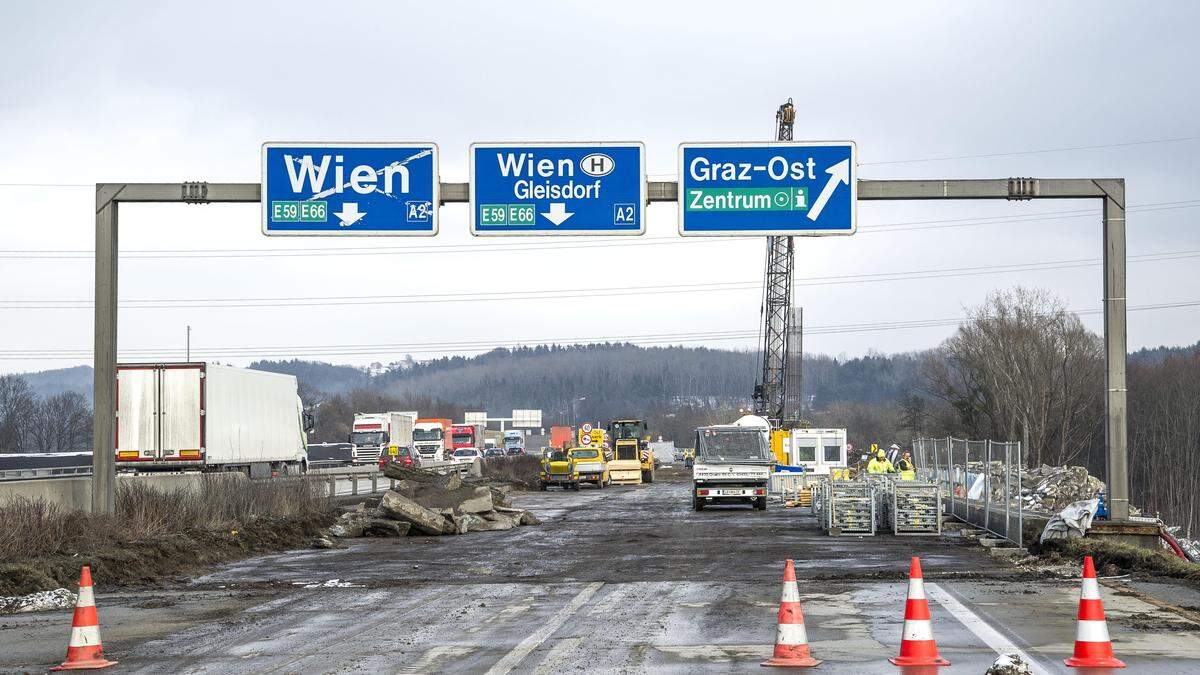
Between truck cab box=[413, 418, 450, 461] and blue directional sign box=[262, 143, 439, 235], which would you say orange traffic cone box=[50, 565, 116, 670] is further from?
truck cab box=[413, 418, 450, 461]

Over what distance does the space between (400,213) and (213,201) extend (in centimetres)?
308

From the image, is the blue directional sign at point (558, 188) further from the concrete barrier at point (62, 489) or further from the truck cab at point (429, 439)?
the truck cab at point (429, 439)

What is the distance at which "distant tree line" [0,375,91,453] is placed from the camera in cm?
10519

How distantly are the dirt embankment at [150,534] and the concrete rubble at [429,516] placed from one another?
768 millimetres

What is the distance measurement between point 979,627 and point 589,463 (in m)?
49.7

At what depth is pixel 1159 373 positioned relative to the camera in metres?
104

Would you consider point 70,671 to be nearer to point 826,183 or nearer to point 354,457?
point 826,183

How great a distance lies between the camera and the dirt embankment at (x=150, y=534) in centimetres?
1655

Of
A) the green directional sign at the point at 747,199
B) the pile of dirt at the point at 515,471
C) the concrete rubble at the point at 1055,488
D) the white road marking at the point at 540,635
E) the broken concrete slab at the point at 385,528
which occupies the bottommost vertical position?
the pile of dirt at the point at 515,471

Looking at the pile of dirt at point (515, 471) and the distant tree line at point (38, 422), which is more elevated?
the distant tree line at point (38, 422)

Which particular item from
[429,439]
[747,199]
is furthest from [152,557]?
[429,439]

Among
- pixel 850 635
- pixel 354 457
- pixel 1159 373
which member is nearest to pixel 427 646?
pixel 850 635

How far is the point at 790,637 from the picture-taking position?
977cm

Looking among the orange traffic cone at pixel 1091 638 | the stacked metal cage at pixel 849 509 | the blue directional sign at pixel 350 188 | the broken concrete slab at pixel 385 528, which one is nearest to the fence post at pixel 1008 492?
the stacked metal cage at pixel 849 509
